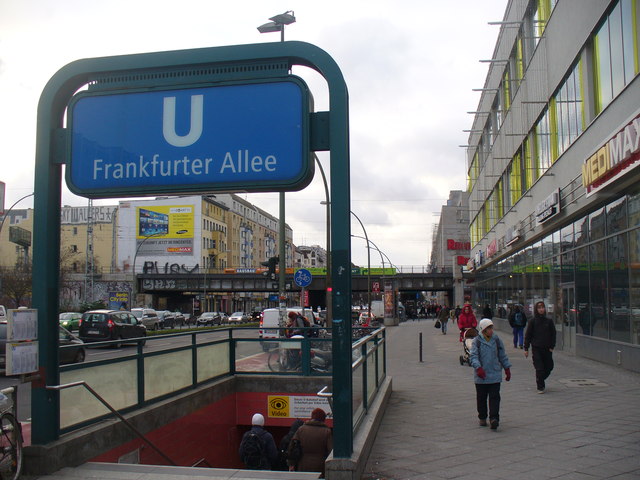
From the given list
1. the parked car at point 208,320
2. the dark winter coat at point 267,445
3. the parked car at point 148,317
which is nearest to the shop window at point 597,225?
the dark winter coat at point 267,445

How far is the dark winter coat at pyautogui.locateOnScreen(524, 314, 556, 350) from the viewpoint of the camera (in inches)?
459

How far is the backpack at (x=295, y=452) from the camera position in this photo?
24.2 feet

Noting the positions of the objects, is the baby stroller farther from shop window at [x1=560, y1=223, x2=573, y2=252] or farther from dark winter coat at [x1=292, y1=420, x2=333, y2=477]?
dark winter coat at [x1=292, y1=420, x2=333, y2=477]

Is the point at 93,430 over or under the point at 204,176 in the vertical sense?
under

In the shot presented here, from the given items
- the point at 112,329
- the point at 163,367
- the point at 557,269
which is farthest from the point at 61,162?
the point at 112,329

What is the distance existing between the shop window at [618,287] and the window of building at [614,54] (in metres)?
3.54

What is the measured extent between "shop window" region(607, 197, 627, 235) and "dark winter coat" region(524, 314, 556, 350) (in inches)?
176

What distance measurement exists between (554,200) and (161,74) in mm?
16508

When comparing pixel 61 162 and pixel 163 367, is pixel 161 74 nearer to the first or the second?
pixel 61 162

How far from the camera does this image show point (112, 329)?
29109 mm

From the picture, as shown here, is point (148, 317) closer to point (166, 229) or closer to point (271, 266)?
point (271, 266)

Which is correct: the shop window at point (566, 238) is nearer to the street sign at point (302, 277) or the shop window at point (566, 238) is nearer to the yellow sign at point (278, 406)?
the street sign at point (302, 277)

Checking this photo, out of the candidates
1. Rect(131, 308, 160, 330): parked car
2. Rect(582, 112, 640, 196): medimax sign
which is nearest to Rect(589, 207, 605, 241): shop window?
Rect(582, 112, 640, 196): medimax sign

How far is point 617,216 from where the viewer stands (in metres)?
15.3
